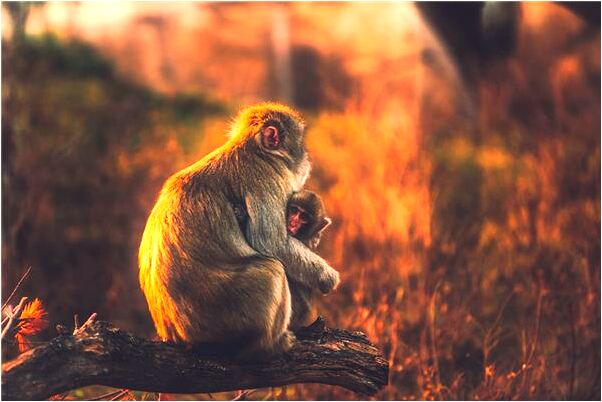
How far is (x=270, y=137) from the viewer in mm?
3943

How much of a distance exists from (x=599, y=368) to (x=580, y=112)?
577 cm

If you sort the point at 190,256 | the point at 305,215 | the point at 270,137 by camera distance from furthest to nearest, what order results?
the point at 270,137
the point at 305,215
the point at 190,256

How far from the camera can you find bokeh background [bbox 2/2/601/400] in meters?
6.89

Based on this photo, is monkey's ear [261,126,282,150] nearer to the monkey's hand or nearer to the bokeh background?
the monkey's hand

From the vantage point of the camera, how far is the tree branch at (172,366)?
3.39 metres

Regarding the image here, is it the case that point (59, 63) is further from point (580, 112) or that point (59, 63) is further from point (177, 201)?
point (177, 201)

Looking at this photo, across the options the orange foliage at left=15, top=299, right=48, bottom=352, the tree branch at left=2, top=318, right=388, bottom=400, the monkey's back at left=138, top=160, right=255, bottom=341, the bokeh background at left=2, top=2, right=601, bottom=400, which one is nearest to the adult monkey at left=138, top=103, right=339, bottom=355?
the monkey's back at left=138, top=160, right=255, bottom=341

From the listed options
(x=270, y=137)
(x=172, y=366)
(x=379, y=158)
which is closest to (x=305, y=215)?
(x=270, y=137)

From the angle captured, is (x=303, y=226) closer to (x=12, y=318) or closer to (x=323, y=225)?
(x=323, y=225)

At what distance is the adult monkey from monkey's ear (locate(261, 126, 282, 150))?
0.15m

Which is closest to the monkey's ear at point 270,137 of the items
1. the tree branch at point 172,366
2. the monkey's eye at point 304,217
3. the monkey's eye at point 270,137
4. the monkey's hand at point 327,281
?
the monkey's eye at point 270,137

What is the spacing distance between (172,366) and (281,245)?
75 centimetres

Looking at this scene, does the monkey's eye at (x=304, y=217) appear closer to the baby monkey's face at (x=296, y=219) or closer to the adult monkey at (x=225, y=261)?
the baby monkey's face at (x=296, y=219)

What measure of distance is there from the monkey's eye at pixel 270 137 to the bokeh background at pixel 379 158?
238cm
